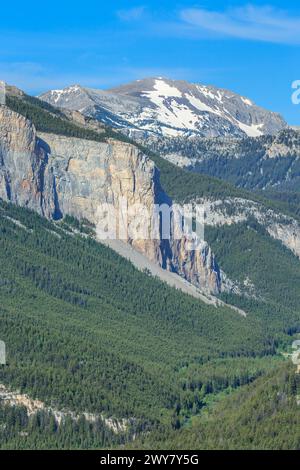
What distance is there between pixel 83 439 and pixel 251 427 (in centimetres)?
2040

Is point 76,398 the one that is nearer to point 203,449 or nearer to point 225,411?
point 225,411

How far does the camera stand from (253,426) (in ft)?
559

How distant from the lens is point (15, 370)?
198500 millimetres

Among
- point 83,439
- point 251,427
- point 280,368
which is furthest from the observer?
point 280,368

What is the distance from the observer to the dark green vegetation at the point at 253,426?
16525cm

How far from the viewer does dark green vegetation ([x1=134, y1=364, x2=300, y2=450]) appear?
165250mm

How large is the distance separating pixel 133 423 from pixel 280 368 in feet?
52.5

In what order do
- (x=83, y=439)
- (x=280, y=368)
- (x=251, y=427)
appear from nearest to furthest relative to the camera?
1. (x=251, y=427)
2. (x=83, y=439)
3. (x=280, y=368)

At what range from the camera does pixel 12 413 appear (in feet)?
611
